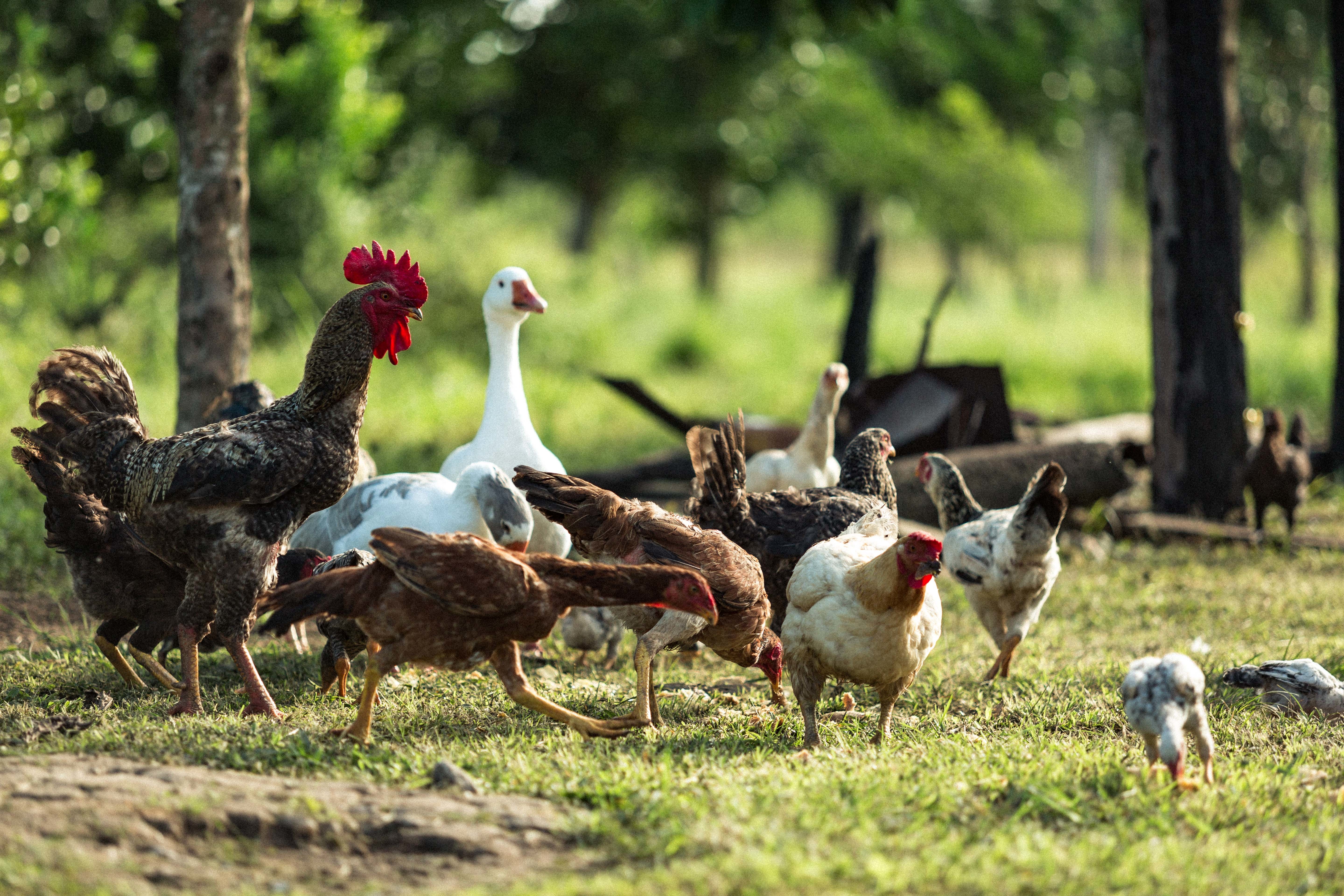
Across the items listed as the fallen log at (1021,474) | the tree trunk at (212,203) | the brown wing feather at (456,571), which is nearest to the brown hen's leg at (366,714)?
the brown wing feather at (456,571)

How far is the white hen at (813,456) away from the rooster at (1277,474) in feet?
10.2

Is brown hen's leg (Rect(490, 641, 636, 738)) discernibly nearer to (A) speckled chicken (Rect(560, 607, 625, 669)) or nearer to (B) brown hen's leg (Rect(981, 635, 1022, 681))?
(A) speckled chicken (Rect(560, 607, 625, 669))

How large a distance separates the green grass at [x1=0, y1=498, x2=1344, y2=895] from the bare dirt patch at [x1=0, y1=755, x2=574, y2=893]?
0.52ft

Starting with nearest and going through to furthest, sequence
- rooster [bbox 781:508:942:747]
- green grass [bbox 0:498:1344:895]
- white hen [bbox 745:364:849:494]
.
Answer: green grass [bbox 0:498:1344:895]
rooster [bbox 781:508:942:747]
white hen [bbox 745:364:849:494]

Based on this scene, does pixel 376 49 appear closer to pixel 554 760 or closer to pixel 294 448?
pixel 294 448

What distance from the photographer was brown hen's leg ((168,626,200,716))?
4465 millimetres

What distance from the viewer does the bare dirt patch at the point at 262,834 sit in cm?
299

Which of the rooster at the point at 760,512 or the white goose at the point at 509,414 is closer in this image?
the rooster at the point at 760,512

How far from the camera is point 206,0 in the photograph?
6.43 meters

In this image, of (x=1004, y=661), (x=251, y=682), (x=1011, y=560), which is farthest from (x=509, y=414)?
(x=1004, y=661)

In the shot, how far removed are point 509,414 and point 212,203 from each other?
2.18m

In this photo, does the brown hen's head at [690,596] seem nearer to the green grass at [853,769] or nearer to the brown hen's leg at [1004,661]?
the green grass at [853,769]

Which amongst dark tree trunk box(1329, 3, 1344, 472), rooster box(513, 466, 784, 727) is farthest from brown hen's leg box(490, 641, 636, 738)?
dark tree trunk box(1329, 3, 1344, 472)

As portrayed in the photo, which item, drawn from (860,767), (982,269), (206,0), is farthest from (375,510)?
(982,269)
